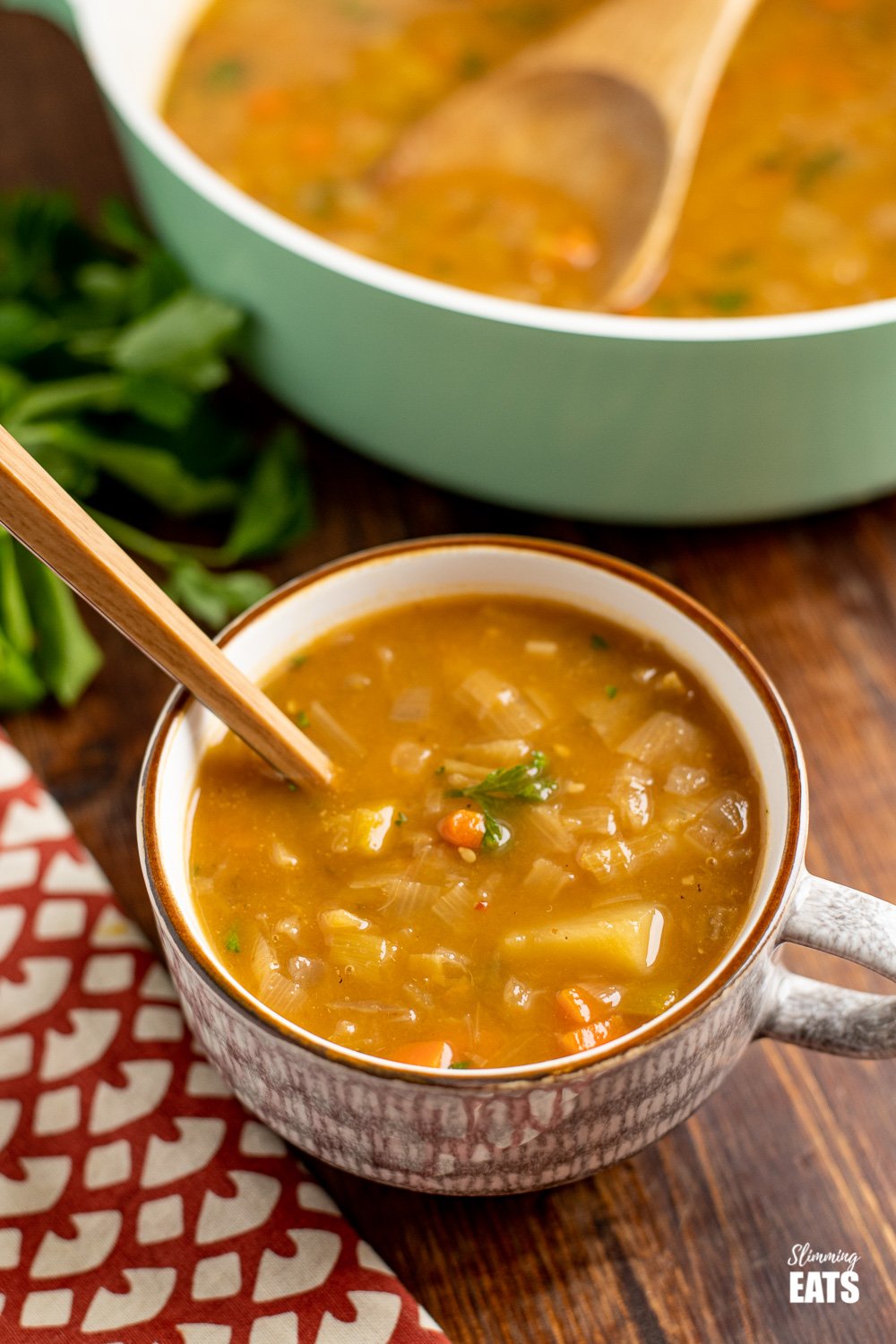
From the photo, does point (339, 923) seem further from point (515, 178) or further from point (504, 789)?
point (515, 178)

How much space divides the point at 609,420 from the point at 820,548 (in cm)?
56

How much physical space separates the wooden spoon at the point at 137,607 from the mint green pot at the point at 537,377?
67 centimetres

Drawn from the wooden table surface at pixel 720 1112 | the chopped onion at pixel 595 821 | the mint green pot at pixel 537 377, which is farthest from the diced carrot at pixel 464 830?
the mint green pot at pixel 537 377

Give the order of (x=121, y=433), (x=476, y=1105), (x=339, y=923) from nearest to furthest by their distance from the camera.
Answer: (x=476, y=1105) → (x=339, y=923) → (x=121, y=433)

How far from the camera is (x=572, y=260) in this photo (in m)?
2.47

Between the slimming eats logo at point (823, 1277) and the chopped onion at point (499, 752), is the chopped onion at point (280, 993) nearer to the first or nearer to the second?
the chopped onion at point (499, 752)

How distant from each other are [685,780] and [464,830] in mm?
276

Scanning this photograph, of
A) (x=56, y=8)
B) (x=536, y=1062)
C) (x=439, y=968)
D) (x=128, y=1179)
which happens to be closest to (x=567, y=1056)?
(x=536, y=1062)

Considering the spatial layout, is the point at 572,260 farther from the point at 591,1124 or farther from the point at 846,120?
the point at 591,1124

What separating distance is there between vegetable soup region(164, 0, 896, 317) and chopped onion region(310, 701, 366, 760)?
96 cm

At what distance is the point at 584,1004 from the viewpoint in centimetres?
150

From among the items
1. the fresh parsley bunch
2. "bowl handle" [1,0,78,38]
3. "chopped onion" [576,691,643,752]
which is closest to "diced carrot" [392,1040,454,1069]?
"chopped onion" [576,691,643,752]

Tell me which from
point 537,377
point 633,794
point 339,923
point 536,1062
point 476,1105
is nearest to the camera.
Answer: point 476,1105

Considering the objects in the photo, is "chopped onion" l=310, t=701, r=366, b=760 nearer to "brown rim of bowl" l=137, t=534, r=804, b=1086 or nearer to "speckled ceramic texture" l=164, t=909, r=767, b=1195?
"brown rim of bowl" l=137, t=534, r=804, b=1086
